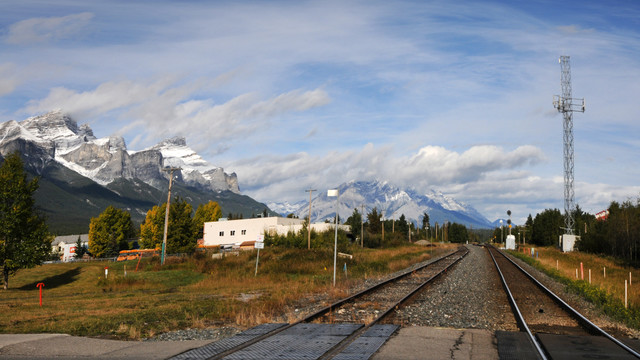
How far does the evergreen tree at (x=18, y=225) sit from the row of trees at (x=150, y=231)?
34.4m

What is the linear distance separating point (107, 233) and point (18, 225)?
6303cm

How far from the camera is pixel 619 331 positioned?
13438mm

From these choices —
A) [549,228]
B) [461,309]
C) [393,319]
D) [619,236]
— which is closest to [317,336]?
[393,319]

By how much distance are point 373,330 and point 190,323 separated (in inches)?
229

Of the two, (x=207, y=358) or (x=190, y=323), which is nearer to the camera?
(x=207, y=358)

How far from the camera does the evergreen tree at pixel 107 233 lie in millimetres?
97625

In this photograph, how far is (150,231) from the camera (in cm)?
10744

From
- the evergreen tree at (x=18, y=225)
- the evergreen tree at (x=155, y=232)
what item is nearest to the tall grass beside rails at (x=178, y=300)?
the evergreen tree at (x=18, y=225)

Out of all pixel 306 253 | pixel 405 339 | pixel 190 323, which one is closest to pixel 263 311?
pixel 190 323

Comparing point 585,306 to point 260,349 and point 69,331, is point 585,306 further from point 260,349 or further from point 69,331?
A: point 69,331

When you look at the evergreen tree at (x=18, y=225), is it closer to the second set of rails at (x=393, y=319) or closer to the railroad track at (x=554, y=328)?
the second set of rails at (x=393, y=319)

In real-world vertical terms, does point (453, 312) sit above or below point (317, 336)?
below

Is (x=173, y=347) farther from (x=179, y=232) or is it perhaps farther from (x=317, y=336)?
(x=179, y=232)

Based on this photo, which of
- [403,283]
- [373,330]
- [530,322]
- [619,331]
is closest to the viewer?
[373,330]
